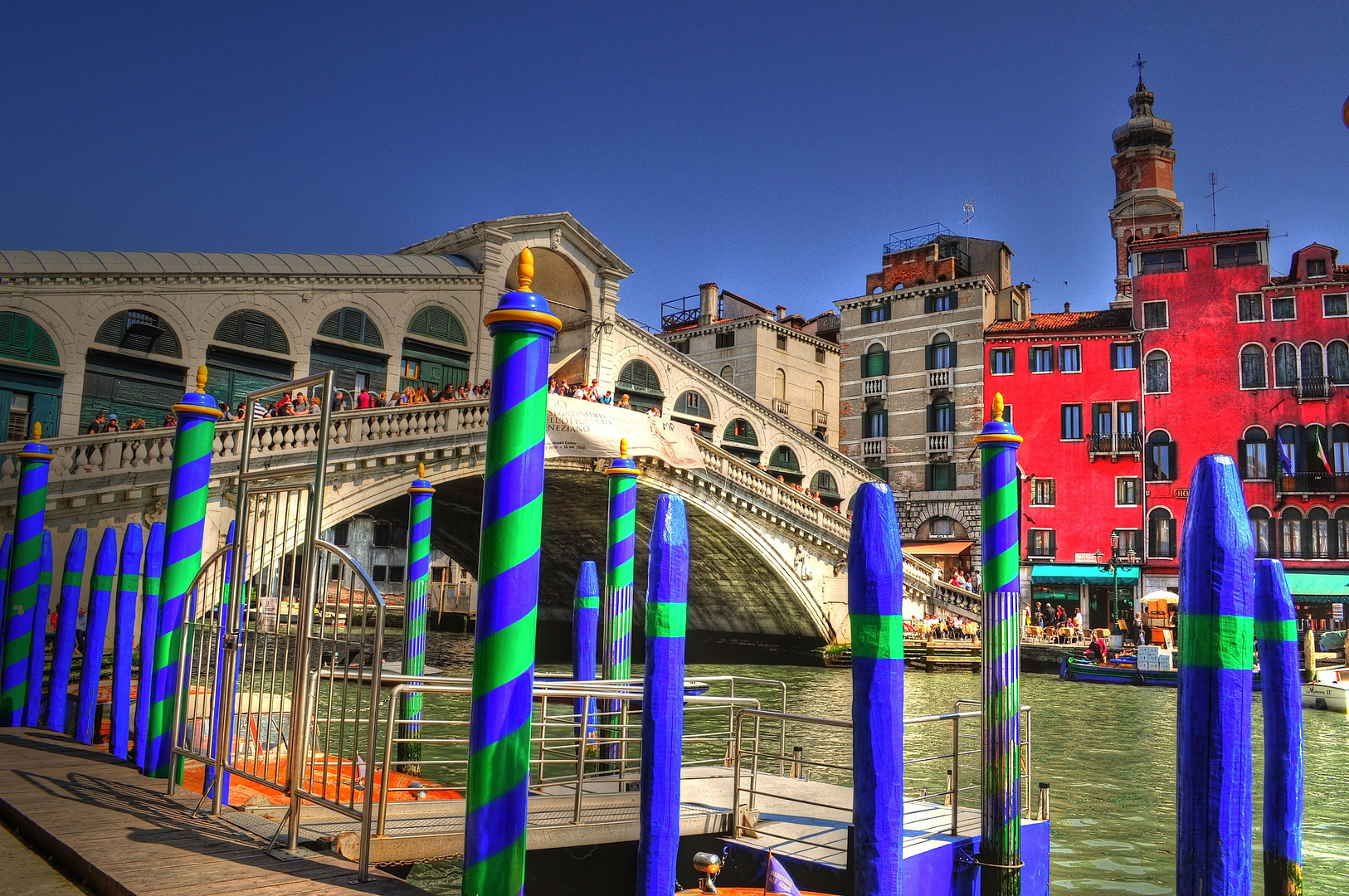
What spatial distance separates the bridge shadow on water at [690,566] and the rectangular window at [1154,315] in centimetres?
1401

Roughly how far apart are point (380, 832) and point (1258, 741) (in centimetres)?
1329

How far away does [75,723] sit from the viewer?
764 cm

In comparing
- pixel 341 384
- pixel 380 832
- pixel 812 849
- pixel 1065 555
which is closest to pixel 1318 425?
pixel 1065 555

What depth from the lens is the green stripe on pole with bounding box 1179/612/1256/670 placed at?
354cm

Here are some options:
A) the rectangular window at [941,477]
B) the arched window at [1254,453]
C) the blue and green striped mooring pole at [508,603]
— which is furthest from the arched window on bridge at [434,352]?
the arched window at [1254,453]

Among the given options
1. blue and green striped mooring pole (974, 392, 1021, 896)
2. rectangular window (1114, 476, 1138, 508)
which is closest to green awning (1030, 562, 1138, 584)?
rectangular window (1114, 476, 1138, 508)

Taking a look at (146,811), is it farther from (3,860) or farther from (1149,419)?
(1149,419)

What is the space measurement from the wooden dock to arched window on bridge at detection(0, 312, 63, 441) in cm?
1174

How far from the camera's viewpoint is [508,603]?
3467mm

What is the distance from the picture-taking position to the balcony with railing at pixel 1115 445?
28.6 metres

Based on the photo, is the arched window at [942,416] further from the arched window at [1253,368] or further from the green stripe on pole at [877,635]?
the green stripe on pole at [877,635]

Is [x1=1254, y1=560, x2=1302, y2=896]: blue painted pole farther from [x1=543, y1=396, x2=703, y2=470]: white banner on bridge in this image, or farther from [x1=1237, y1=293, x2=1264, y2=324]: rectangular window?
[x1=1237, y1=293, x2=1264, y2=324]: rectangular window

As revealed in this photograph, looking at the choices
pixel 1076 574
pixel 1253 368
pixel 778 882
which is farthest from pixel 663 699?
pixel 1253 368

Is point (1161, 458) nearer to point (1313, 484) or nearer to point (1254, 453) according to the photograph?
point (1254, 453)
